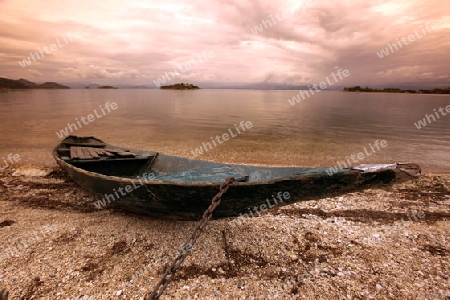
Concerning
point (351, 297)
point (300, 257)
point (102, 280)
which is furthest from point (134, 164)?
point (351, 297)

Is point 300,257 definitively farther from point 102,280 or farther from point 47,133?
point 47,133

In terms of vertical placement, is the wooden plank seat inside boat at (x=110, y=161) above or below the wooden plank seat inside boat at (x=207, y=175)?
above

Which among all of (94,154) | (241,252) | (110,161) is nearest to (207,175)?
(241,252)

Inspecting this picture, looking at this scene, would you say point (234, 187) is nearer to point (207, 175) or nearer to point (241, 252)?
point (241, 252)

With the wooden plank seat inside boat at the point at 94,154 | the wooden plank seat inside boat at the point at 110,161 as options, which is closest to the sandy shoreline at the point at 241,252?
the wooden plank seat inside boat at the point at 110,161

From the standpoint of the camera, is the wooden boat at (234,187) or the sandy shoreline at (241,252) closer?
the wooden boat at (234,187)

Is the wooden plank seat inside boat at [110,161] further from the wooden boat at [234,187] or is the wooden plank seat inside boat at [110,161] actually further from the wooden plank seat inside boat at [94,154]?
the wooden boat at [234,187]

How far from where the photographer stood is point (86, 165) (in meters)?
7.39

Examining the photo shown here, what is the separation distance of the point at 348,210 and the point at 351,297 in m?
3.40

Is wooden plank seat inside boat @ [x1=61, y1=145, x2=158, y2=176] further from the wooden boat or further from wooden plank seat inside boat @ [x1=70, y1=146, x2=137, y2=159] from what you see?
the wooden boat

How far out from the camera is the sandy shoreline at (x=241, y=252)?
4023mm

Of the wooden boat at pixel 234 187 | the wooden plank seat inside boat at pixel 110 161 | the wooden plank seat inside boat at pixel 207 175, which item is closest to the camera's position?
the wooden boat at pixel 234 187

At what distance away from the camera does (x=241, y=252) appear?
4.99 m

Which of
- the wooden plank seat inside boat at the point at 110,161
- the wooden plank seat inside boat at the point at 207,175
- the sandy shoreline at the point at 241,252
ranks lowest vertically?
the sandy shoreline at the point at 241,252
